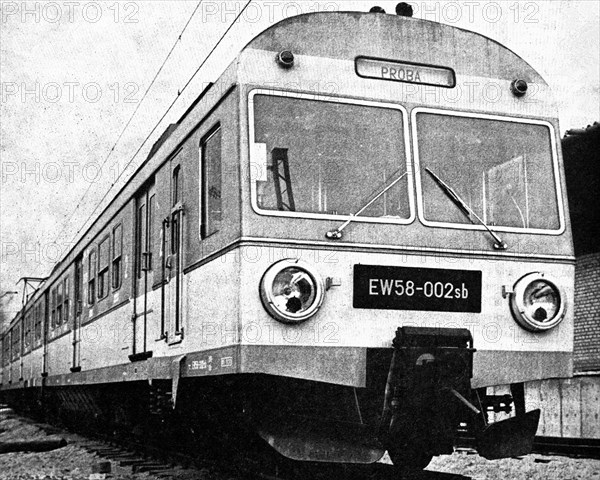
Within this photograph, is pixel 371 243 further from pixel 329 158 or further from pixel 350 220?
pixel 329 158

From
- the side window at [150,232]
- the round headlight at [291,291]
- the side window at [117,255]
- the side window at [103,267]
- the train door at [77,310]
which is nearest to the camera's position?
the round headlight at [291,291]

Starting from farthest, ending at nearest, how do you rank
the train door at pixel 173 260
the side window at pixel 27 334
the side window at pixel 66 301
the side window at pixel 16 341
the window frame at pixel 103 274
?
1. the side window at pixel 16 341
2. the side window at pixel 27 334
3. the side window at pixel 66 301
4. the window frame at pixel 103 274
5. the train door at pixel 173 260

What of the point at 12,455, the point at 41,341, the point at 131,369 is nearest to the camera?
the point at 131,369

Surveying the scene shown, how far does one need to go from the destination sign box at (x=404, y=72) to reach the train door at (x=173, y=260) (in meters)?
1.77

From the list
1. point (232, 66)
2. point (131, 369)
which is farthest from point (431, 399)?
point (131, 369)

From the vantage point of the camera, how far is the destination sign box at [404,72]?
6180 millimetres

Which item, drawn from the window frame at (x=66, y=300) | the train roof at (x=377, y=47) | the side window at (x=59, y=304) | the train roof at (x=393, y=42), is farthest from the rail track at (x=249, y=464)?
the side window at (x=59, y=304)

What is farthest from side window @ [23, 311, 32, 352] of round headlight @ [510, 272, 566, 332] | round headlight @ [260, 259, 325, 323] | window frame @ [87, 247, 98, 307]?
round headlight @ [510, 272, 566, 332]

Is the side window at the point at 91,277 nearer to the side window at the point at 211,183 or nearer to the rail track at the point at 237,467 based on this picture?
the rail track at the point at 237,467

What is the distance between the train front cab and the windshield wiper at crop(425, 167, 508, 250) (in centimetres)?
1

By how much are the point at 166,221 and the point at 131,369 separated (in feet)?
5.51

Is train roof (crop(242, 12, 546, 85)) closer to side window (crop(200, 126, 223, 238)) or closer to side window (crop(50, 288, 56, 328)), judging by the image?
side window (crop(200, 126, 223, 238))

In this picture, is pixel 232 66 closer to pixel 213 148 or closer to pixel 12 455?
pixel 213 148

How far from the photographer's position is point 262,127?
5777 millimetres
